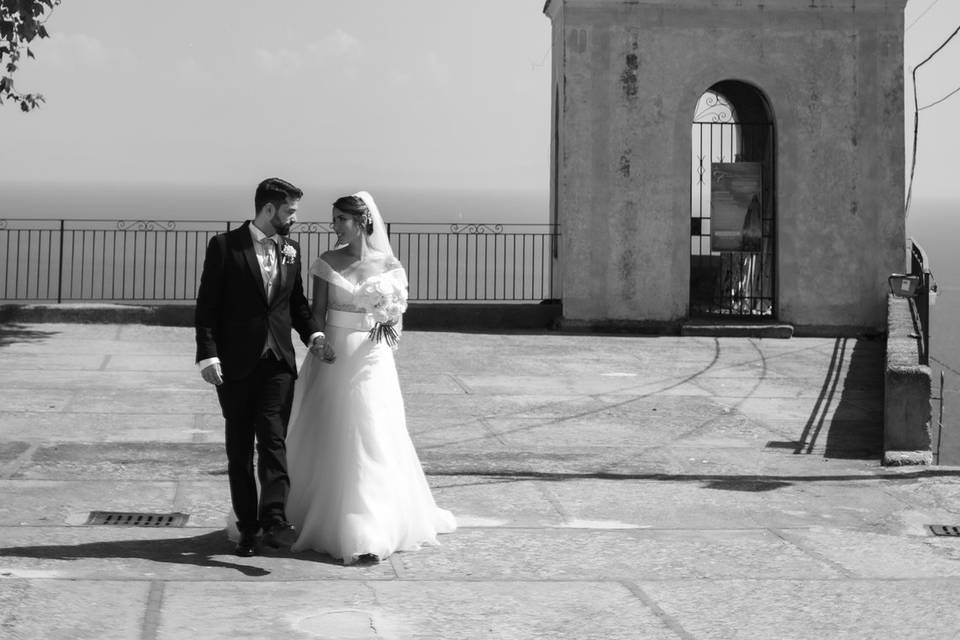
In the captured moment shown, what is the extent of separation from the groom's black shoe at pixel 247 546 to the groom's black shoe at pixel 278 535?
6 centimetres

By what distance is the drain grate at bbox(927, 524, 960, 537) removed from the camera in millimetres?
8769

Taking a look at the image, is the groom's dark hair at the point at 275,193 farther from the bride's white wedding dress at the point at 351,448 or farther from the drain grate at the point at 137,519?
the drain grate at the point at 137,519

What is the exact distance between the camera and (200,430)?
1170cm

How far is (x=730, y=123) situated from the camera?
21.2 m

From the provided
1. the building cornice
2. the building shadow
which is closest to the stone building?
the building cornice

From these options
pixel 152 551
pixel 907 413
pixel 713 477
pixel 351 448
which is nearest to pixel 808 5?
pixel 907 413

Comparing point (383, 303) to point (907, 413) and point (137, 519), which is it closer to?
point (137, 519)

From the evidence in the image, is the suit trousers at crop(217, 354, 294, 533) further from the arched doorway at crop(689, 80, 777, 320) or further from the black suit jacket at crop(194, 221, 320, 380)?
the arched doorway at crop(689, 80, 777, 320)

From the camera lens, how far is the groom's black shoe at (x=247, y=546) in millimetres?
7469

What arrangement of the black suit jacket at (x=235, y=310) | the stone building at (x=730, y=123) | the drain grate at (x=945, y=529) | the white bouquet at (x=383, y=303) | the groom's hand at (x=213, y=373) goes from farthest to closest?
the stone building at (x=730, y=123) < the drain grate at (x=945, y=529) < the white bouquet at (x=383, y=303) < the black suit jacket at (x=235, y=310) < the groom's hand at (x=213, y=373)

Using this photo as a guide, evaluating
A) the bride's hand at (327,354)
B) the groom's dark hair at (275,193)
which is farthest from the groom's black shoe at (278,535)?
the groom's dark hair at (275,193)

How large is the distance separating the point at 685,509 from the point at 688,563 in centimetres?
153

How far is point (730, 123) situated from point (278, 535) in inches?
589

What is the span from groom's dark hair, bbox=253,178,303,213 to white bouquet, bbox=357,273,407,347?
0.64 meters
